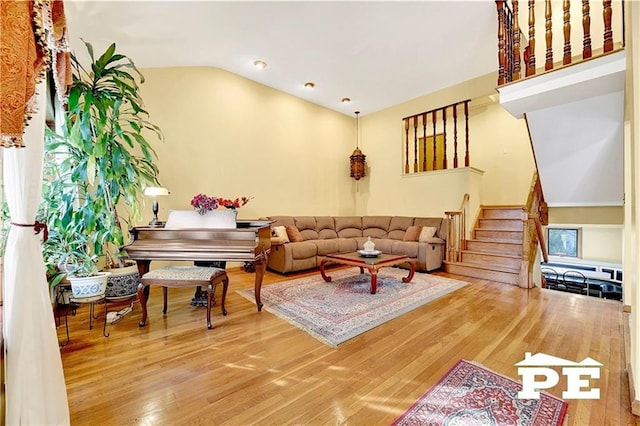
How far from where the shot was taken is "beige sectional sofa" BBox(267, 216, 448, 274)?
4.45 meters

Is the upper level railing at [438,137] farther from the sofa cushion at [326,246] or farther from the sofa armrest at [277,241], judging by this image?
the sofa armrest at [277,241]

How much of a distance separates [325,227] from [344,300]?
2.67 meters

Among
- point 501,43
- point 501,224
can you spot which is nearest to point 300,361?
point 501,43

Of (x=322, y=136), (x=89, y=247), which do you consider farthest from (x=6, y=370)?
(x=322, y=136)

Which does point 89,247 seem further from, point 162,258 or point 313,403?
point 313,403

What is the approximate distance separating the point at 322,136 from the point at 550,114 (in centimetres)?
420

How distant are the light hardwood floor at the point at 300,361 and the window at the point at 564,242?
5.11 metres

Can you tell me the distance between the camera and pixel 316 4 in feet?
10.2

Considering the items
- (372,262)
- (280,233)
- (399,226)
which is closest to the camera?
(372,262)

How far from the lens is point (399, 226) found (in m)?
5.56

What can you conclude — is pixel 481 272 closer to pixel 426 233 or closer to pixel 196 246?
pixel 426 233

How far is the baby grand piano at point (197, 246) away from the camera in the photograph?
2443 millimetres

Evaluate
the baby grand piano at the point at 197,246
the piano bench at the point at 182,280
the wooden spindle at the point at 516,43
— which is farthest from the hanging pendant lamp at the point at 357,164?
the piano bench at the point at 182,280

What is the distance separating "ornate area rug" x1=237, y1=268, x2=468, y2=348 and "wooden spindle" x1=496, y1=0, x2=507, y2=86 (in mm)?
2540
